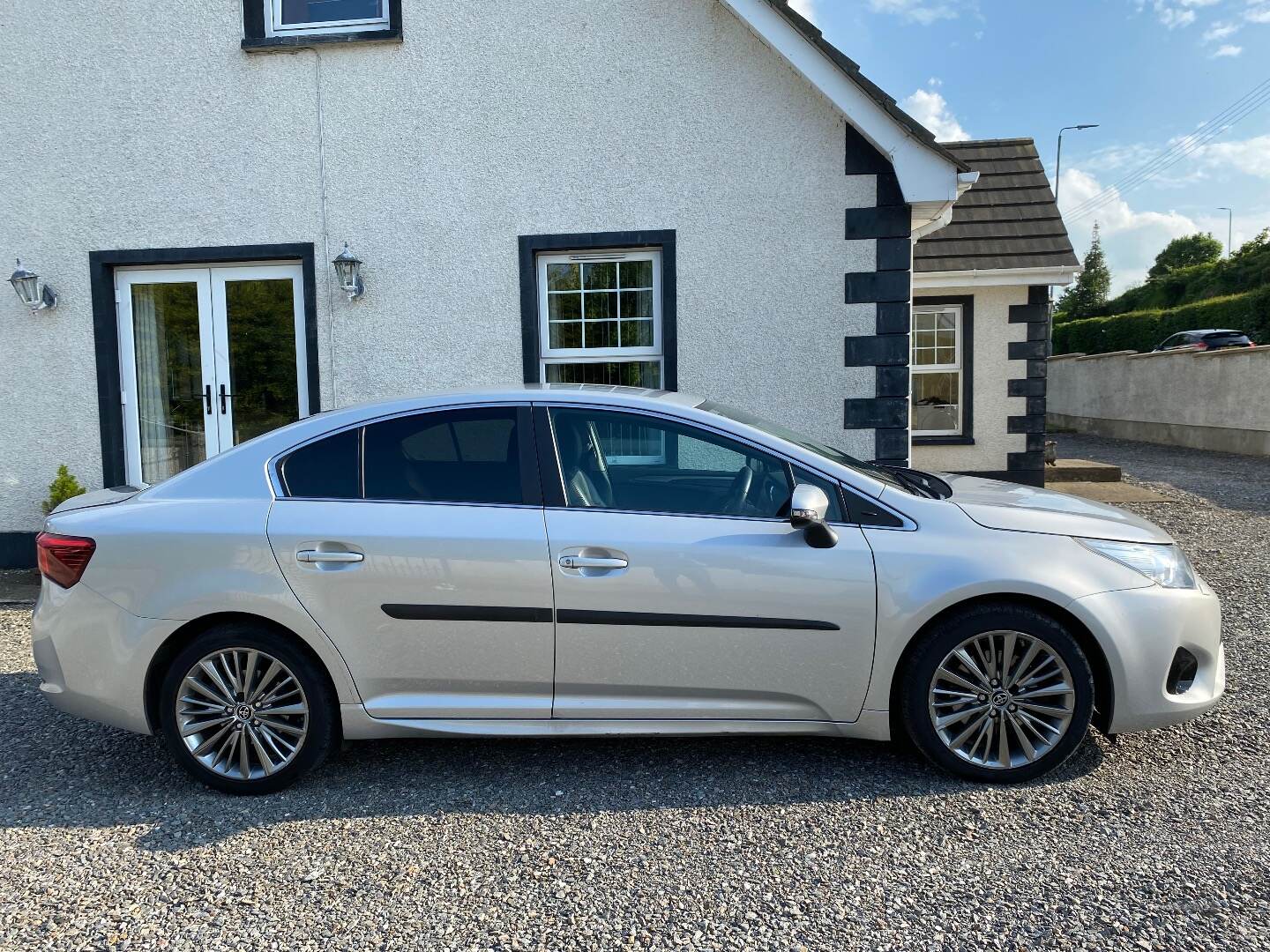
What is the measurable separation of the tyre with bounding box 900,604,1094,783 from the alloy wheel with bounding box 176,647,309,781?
7.66 ft

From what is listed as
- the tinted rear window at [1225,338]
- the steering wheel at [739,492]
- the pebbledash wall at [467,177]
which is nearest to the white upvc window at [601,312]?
→ the pebbledash wall at [467,177]

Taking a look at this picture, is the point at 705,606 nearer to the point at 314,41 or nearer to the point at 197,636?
the point at 197,636

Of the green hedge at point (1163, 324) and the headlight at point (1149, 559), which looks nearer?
the headlight at point (1149, 559)

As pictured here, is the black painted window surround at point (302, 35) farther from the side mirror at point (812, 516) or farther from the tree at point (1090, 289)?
the tree at point (1090, 289)

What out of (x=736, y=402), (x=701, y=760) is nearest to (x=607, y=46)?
(x=736, y=402)

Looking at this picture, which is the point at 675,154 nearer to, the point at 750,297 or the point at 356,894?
the point at 750,297

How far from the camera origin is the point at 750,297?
23.0 ft

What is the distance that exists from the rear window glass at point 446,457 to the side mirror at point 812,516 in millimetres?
1031

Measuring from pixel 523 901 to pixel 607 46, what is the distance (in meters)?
6.16

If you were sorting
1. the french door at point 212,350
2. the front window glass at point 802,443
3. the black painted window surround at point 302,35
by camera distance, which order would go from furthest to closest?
the french door at point 212,350, the black painted window surround at point 302,35, the front window glass at point 802,443


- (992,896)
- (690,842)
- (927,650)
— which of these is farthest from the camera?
(927,650)

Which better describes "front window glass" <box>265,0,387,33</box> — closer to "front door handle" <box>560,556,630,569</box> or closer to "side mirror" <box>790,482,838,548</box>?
"front door handle" <box>560,556,630,569</box>

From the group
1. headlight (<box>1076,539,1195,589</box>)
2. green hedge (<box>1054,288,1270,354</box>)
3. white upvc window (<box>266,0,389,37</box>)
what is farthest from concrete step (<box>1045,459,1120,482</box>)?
green hedge (<box>1054,288,1270,354</box>)

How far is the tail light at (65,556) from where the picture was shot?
351 centimetres
